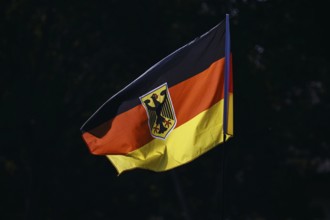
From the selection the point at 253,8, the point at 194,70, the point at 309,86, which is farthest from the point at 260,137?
the point at 194,70

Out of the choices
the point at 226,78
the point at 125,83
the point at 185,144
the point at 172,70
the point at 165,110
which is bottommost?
the point at 125,83

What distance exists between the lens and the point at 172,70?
8609 millimetres

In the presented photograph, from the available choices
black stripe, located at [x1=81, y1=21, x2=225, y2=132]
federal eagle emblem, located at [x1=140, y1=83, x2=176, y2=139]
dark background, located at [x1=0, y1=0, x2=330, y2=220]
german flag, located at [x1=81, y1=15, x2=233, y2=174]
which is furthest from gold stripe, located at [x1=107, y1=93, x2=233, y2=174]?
dark background, located at [x1=0, y1=0, x2=330, y2=220]

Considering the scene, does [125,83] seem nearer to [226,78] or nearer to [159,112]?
[159,112]

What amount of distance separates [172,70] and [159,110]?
1.50ft

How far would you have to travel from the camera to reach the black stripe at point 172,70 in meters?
8.52

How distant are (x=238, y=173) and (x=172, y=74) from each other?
1675 centimetres

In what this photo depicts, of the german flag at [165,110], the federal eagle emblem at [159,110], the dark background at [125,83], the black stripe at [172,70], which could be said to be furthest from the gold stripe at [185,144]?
the dark background at [125,83]

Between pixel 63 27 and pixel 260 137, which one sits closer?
pixel 63 27

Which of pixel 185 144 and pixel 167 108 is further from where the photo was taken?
pixel 167 108

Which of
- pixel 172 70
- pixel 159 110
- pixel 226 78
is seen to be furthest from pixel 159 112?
pixel 226 78

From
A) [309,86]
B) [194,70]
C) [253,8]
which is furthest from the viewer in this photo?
[309,86]

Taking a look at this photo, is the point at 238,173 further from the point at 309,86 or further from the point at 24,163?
the point at 24,163

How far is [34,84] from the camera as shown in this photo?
69.6 feet
